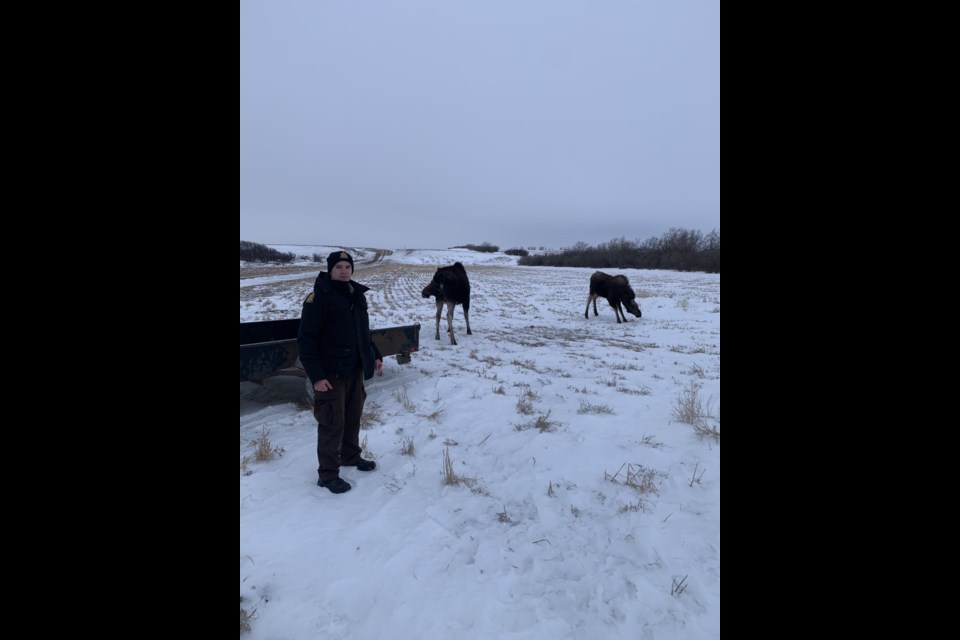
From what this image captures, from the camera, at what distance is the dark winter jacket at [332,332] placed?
3068 millimetres

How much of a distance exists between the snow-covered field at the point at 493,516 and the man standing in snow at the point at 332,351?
0.33 metres

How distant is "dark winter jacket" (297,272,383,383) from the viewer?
10.1 feet

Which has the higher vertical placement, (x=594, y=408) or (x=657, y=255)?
(x=657, y=255)

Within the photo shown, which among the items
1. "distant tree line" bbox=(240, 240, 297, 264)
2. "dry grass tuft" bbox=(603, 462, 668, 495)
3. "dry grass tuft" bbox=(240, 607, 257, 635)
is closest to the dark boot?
"dry grass tuft" bbox=(240, 607, 257, 635)

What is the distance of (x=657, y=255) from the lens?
159ft

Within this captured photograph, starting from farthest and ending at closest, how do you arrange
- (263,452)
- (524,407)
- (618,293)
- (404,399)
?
(618,293) < (404,399) < (524,407) < (263,452)

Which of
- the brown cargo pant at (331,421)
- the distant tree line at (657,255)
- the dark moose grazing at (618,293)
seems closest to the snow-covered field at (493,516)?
the brown cargo pant at (331,421)

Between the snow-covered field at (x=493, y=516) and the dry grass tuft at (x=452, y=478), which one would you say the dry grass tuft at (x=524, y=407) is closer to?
the snow-covered field at (x=493, y=516)

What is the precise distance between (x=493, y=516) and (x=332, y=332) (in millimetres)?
1937

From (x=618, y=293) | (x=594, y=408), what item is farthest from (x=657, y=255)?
(x=594, y=408)

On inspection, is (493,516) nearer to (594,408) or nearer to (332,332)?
(332,332)

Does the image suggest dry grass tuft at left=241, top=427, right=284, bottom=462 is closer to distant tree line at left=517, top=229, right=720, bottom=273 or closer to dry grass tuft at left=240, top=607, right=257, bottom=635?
dry grass tuft at left=240, top=607, right=257, bottom=635
